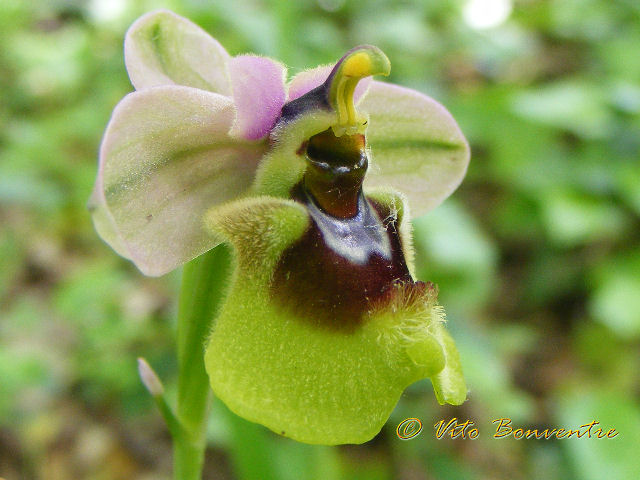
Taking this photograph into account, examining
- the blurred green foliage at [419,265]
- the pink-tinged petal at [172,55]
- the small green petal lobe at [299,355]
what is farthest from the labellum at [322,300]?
the blurred green foliage at [419,265]

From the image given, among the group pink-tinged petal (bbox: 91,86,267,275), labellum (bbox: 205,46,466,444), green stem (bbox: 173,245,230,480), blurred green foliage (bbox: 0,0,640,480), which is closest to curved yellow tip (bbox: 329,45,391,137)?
labellum (bbox: 205,46,466,444)

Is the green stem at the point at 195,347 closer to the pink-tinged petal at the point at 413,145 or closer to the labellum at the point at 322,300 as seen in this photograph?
the labellum at the point at 322,300

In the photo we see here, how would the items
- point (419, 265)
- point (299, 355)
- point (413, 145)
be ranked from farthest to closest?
point (419, 265)
point (413, 145)
point (299, 355)

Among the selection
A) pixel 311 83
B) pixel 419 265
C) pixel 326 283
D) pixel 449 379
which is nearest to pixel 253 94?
pixel 311 83

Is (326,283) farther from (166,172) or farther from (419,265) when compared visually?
(419,265)

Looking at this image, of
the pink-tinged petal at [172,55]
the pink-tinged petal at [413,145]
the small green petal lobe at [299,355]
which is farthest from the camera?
the pink-tinged petal at [413,145]

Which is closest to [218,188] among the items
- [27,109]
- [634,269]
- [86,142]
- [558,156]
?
[86,142]

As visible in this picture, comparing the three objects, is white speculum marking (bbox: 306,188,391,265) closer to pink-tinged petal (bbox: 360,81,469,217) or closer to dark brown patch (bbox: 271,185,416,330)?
dark brown patch (bbox: 271,185,416,330)
